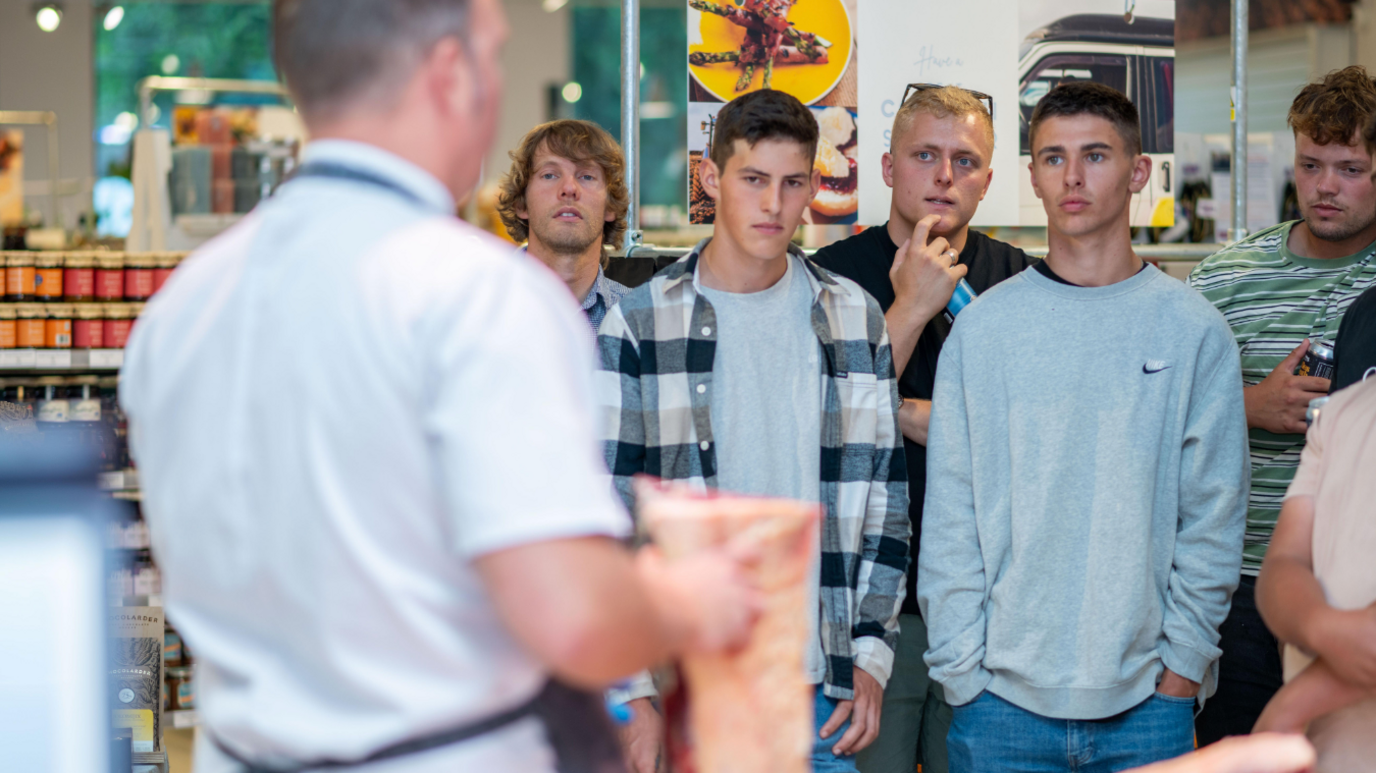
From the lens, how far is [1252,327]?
2.76 metres

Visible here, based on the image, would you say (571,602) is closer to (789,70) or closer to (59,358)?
(789,70)

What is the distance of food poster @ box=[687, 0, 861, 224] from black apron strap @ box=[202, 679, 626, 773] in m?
1.99

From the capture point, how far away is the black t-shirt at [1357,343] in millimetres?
1935

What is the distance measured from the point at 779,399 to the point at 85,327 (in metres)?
2.85

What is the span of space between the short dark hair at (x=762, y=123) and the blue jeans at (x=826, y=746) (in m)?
0.99

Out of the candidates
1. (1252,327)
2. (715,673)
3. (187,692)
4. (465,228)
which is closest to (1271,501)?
(1252,327)

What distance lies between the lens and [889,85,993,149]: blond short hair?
2699mm

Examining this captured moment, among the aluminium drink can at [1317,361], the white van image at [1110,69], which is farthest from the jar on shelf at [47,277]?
the aluminium drink can at [1317,361]

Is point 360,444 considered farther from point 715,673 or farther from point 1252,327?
point 1252,327

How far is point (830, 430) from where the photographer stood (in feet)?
7.28

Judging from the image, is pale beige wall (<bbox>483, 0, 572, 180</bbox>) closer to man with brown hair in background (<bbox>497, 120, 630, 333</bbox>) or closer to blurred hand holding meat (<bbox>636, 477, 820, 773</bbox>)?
man with brown hair in background (<bbox>497, 120, 630, 333</bbox>)

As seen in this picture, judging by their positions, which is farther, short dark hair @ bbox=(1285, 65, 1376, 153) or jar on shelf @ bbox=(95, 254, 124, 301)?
jar on shelf @ bbox=(95, 254, 124, 301)

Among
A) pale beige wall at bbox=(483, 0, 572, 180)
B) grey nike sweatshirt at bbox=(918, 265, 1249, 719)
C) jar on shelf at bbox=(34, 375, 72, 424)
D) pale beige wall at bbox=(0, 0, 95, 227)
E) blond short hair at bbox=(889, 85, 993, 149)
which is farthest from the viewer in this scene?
pale beige wall at bbox=(483, 0, 572, 180)

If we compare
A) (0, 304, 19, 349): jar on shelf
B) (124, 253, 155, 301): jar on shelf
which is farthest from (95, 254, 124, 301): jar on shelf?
(0, 304, 19, 349): jar on shelf
